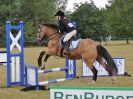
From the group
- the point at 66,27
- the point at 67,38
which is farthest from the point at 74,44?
the point at 66,27

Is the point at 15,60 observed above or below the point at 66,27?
below

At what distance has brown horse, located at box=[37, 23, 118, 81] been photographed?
39.8 feet

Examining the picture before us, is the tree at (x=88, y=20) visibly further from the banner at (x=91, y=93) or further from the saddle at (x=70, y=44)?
the banner at (x=91, y=93)

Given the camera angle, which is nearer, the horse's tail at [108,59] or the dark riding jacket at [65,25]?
the horse's tail at [108,59]

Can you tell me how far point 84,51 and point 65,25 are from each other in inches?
42.1

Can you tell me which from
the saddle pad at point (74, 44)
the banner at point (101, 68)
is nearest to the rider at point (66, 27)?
the saddle pad at point (74, 44)

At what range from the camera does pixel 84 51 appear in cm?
1219

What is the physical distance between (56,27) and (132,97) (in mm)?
9327

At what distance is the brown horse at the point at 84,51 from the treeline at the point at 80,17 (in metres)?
43.1

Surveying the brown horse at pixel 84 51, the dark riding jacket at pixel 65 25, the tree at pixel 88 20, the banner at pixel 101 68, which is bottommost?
the banner at pixel 101 68

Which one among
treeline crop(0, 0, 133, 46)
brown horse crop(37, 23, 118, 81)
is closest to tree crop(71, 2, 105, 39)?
treeline crop(0, 0, 133, 46)

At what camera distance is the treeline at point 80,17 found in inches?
2320

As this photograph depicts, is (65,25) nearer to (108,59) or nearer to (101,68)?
(108,59)

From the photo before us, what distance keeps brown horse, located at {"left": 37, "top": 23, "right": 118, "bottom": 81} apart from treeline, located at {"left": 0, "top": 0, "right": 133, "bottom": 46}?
141ft
